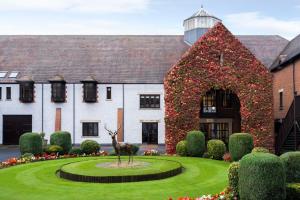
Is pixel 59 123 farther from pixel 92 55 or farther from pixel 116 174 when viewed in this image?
pixel 116 174

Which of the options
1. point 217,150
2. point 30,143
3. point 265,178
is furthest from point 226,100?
point 265,178

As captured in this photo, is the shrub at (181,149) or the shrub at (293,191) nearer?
the shrub at (293,191)

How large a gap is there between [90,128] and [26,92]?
8.31 meters

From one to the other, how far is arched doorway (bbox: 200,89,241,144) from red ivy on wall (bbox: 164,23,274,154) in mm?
6184

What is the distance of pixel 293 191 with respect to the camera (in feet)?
44.4

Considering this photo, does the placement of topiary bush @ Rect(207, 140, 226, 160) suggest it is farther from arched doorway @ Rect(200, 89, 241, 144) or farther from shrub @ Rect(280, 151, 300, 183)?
shrub @ Rect(280, 151, 300, 183)

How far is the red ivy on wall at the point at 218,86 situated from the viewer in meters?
31.5

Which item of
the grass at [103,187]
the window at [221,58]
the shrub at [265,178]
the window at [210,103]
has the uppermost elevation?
the window at [221,58]

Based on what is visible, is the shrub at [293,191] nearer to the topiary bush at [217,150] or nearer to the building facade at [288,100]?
the topiary bush at [217,150]

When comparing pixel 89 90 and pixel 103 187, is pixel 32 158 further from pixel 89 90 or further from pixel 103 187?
pixel 89 90

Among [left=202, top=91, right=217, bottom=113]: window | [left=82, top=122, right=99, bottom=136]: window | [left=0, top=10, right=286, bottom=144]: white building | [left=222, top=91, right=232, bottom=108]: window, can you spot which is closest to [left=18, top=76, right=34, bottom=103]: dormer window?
[left=0, top=10, right=286, bottom=144]: white building

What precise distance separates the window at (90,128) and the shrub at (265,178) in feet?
106

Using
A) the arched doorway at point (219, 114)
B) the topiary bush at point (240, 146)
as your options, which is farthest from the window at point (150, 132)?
the topiary bush at point (240, 146)

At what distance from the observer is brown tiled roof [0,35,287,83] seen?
44438 millimetres
